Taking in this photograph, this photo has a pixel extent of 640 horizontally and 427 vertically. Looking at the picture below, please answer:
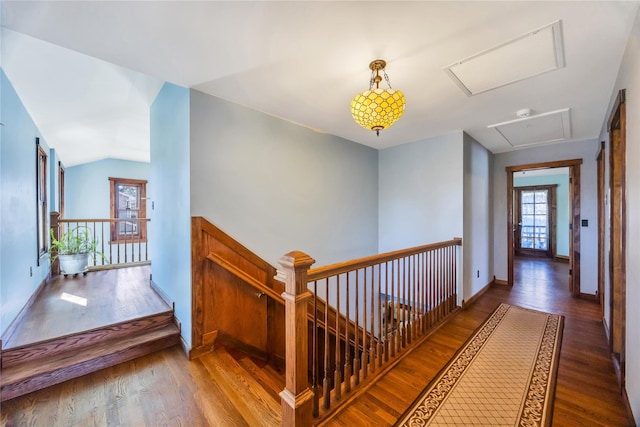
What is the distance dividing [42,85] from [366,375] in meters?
4.11

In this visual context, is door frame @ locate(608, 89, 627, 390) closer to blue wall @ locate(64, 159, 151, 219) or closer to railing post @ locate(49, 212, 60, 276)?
railing post @ locate(49, 212, 60, 276)

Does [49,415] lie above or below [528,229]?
below

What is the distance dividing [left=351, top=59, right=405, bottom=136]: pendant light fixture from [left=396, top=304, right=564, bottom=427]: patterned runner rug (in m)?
1.98

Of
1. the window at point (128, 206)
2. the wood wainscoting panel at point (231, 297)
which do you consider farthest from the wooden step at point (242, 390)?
the window at point (128, 206)

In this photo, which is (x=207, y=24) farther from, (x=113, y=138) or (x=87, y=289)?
(x=113, y=138)

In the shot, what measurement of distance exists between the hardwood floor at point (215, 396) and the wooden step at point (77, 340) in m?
0.27

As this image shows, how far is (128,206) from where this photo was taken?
639 centimetres

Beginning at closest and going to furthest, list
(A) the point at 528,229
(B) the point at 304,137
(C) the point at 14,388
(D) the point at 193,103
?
(C) the point at 14,388, (D) the point at 193,103, (B) the point at 304,137, (A) the point at 528,229

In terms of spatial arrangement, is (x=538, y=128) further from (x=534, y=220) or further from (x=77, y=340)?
(x=77, y=340)

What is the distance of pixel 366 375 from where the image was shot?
192 cm

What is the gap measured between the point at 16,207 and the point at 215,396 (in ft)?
8.55

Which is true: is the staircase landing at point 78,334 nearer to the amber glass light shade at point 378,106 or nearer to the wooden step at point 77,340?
the wooden step at point 77,340


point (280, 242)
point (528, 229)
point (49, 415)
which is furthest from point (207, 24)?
A: point (528, 229)

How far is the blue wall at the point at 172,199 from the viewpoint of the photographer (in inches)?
89.2
